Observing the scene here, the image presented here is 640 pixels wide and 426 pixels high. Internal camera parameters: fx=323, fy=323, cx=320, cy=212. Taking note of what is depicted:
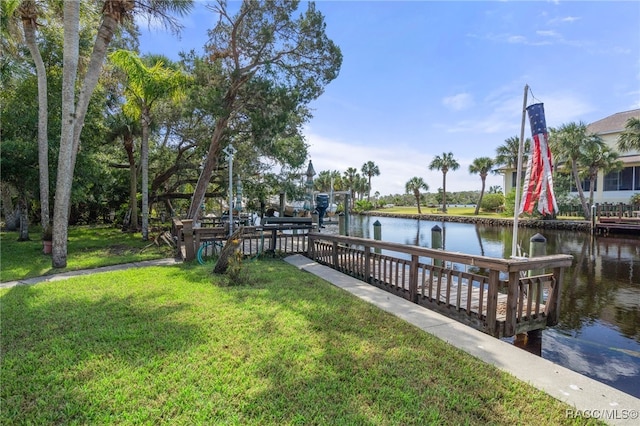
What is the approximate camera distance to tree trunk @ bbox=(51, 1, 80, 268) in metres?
7.38

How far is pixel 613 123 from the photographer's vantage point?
103 feet

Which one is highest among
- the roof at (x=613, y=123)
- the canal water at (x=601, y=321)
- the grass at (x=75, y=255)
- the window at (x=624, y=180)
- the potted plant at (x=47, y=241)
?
the roof at (x=613, y=123)

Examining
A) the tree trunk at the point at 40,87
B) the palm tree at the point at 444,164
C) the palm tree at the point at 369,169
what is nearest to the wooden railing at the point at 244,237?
the tree trunk at the point at 40,87

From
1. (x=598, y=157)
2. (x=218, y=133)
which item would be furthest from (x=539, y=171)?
(x=598, y=157)

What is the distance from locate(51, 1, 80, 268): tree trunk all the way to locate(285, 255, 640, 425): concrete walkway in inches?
297

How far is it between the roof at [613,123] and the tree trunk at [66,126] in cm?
4006

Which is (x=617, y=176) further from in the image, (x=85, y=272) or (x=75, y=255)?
(x=75, y=255)

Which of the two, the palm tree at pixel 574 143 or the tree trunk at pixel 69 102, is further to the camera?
the palm tree at pixel 574 143

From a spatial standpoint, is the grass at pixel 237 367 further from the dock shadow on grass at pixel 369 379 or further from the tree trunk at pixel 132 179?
the tree trunk at pixel 132 179

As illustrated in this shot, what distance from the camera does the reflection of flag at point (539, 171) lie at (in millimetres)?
5926

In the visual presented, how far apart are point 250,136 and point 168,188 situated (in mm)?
9783

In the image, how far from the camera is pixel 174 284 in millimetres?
5875

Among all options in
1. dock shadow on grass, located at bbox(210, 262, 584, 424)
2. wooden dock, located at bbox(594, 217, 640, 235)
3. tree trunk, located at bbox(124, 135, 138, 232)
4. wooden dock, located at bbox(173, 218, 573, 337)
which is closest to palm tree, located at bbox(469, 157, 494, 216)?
wooden dock, located at bbox(594, 217, 640, 235)

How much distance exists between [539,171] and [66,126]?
1027 centimetres
